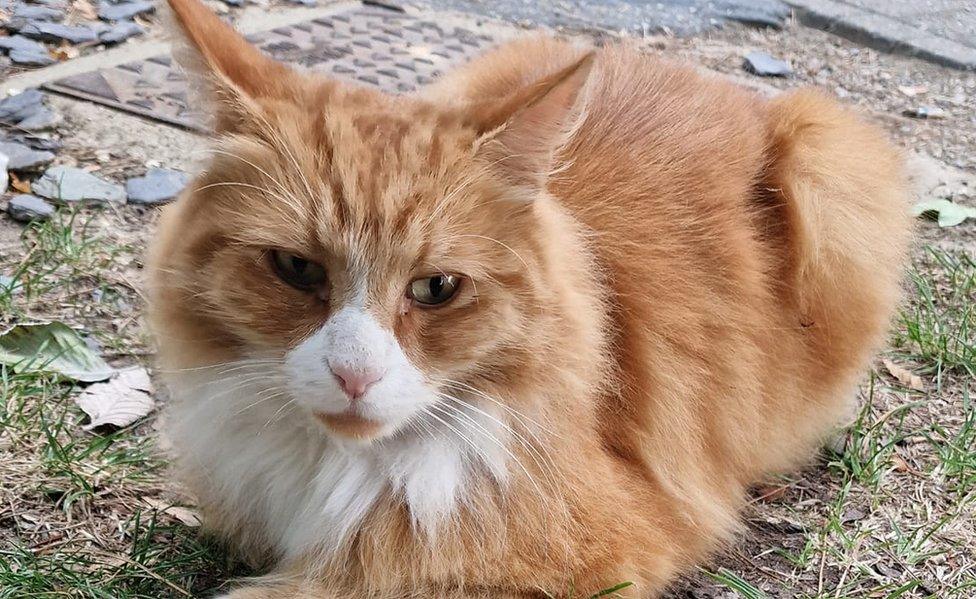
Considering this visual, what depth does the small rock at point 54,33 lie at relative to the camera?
450 cm

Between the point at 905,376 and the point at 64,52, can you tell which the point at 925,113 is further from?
the point at 64,52

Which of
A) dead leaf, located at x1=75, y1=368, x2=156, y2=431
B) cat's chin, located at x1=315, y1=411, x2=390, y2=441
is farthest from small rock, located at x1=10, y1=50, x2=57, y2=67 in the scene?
cat's chin, located at x1=315, y1=411, x2=390, y2=441

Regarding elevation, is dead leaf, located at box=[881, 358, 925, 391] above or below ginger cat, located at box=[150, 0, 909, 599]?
below

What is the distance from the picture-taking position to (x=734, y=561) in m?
Result: 2.51

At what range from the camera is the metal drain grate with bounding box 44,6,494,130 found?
413cm

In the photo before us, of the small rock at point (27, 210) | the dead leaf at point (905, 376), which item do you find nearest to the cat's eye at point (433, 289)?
the dead leaf at point (905, 376)

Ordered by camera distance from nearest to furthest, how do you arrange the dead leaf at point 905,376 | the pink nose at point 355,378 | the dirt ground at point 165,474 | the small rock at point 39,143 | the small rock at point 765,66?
1. the pink nose at point 355,378
2. the dirt ground at point 165,474
3. the dead leaf at point 905,376
4. the small rock at point 39,143
5. the small rock at point 765,66

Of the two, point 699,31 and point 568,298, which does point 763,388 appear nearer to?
point 568,298

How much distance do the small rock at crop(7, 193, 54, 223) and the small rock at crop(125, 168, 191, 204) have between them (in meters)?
0.32

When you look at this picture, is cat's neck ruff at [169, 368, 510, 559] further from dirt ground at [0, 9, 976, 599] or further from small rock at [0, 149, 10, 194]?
small rock at [0, 149, 10, 194]

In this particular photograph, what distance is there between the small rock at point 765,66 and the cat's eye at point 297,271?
4.09 meters

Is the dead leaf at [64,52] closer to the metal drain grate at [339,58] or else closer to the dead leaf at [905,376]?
the metal drain grate at [339,58]

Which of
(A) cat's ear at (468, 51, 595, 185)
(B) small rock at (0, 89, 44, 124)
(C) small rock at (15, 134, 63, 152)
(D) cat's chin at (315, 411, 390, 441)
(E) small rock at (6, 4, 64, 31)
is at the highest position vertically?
(A) cat's ear at (468, 51, 595, 185)

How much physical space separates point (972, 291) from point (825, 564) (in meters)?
1.61
